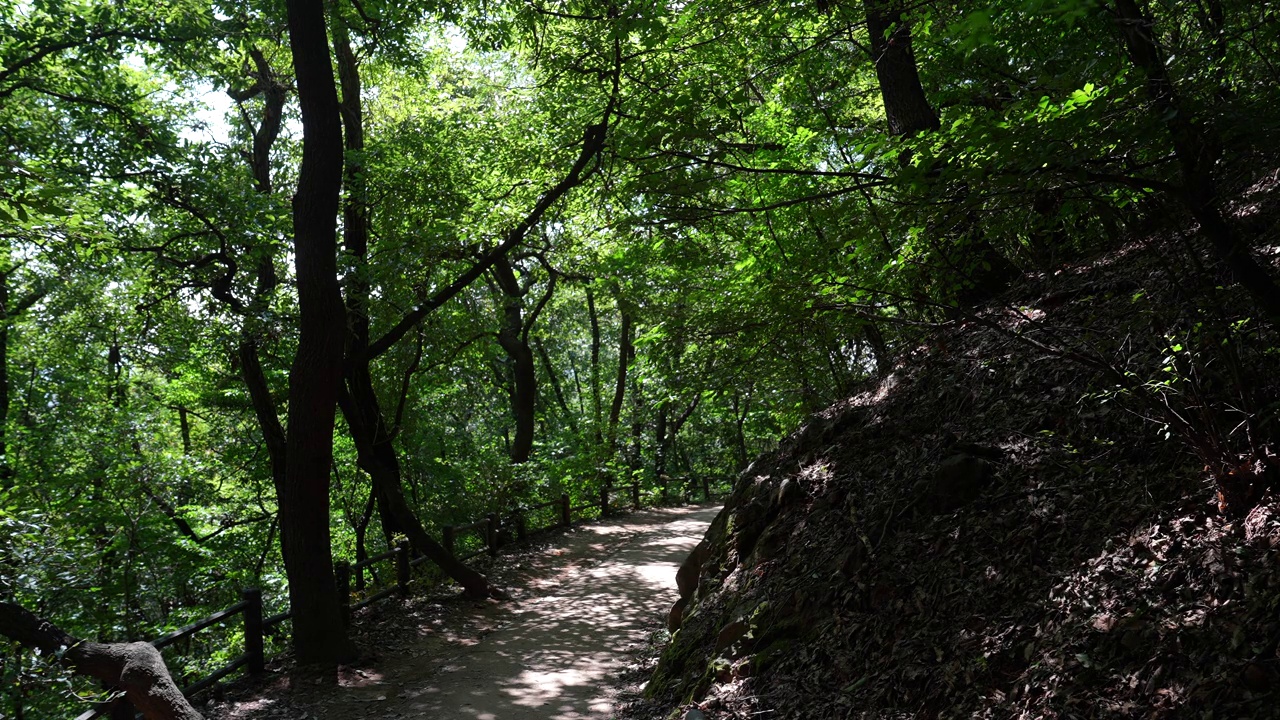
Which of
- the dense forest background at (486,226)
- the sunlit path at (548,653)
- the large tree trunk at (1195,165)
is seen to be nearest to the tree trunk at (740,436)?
the dense forest background at (486,226)

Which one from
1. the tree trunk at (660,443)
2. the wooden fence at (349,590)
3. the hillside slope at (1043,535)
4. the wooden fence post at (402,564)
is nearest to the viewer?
the hillside slope at (1043,535)

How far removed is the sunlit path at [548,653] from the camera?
698 centimetres

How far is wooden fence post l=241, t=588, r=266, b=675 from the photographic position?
25.5ft

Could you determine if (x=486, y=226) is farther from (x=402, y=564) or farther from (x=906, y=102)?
(x=906, y=102)

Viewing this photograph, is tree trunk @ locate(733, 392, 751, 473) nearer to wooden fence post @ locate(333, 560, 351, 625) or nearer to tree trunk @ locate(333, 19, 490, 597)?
tree trunk @ locate(333, 19, 490, 597)

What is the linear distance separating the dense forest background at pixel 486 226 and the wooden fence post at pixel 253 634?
0.40 metres

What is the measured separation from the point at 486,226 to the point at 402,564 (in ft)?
16.6

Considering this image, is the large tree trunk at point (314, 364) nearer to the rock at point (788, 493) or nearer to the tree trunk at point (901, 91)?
the rock at point (788, 493)

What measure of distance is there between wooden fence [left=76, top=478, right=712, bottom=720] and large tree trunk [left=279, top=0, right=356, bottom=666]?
0.43 m

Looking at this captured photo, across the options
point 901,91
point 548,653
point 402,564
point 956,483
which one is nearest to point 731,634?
point 956,483

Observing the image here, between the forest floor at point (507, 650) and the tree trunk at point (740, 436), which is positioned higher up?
the tree trunk at point (740, 436)

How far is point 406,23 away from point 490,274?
31.3 ft

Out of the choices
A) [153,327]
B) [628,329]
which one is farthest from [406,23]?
[628,329]

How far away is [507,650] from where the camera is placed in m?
8.83
